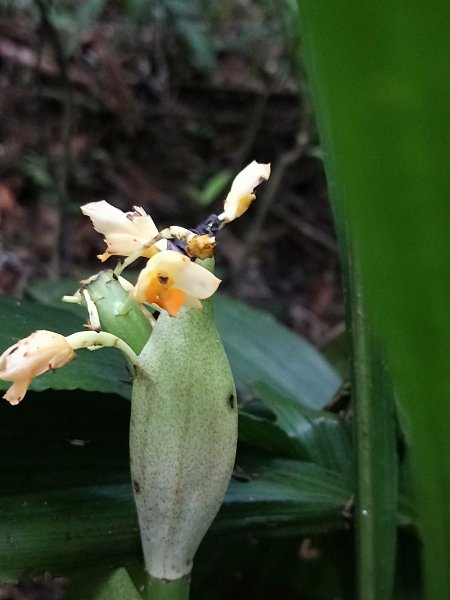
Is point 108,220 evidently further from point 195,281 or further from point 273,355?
point 273,355

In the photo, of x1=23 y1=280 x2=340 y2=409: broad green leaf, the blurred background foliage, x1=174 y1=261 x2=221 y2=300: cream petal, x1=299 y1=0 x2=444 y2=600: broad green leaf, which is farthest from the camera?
the blurred background foliage

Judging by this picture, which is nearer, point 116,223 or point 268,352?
point 116,223

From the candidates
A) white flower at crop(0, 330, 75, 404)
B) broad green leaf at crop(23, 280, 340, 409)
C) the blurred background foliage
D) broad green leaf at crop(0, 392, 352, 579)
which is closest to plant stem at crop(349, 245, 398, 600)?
broad green leaf at crop(0, 392, 352, 579)

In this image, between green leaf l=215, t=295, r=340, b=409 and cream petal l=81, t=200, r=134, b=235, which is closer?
cream petal l=81, t=200, r=134, b=235

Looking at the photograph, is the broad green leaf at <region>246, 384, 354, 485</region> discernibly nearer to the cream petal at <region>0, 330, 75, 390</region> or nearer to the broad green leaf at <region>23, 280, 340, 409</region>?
the broad green leaf at <region>23, 280, 340, 409</region>

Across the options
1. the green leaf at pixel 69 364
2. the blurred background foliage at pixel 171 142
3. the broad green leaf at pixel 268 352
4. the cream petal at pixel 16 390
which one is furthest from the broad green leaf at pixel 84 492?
the blurred background foliage at pixel 171 142

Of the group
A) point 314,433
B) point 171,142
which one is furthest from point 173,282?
point 171,142

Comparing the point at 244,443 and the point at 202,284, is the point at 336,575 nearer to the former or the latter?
the point at 244,443
